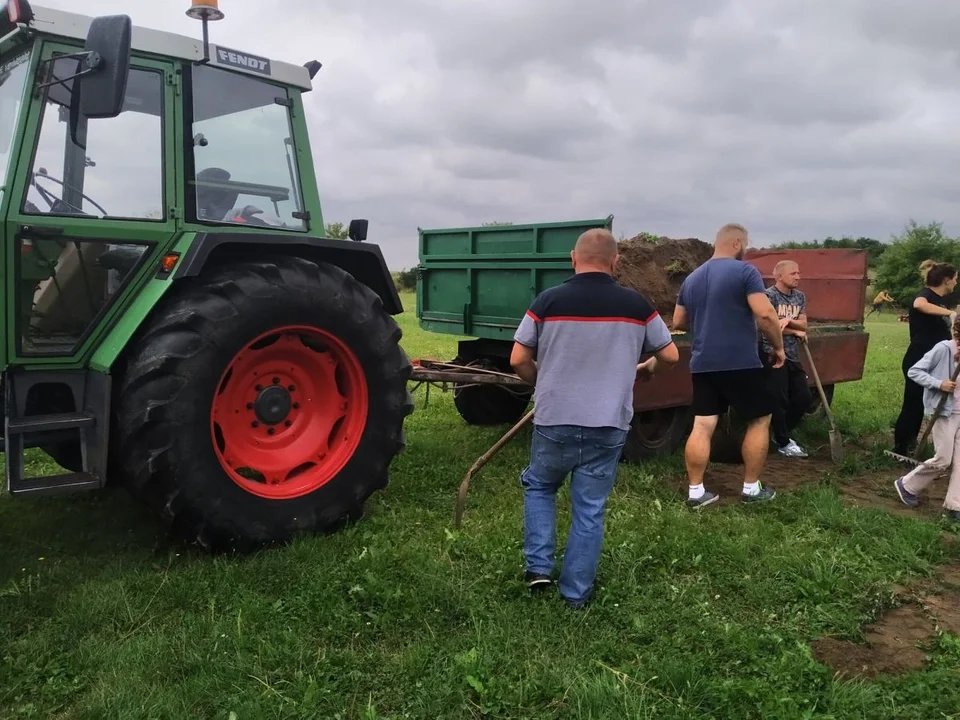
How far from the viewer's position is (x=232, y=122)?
13.3ft

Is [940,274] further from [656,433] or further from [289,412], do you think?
[289,412]

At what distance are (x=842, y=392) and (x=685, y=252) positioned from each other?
4414 mm

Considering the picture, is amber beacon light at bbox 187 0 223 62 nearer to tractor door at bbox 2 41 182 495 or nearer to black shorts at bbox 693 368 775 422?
tractor door at bbox 2 41 182 495

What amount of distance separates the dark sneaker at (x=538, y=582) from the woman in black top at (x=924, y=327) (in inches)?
159

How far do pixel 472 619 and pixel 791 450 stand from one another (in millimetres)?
3936

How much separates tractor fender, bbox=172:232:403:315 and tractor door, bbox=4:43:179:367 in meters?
0.25

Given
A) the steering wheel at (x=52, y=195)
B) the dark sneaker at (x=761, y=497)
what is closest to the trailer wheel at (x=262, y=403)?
the steering wheel at (x=52, y=195)

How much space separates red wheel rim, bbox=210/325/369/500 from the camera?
12.4ft

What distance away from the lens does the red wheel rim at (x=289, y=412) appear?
3.79m

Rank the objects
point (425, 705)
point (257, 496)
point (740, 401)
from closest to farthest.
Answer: point (425, 705), point (257, 496), point (740, 401)

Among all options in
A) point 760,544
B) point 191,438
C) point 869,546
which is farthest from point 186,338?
point 869,546

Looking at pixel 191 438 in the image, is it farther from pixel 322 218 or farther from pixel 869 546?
pixel 869 546

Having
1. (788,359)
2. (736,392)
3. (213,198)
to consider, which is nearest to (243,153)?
(213,198)

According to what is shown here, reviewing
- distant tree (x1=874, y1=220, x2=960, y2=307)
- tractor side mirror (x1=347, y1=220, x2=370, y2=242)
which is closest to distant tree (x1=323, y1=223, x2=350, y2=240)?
tractor side mirror (x1=347, y1=220, x2=370, y2=242)
